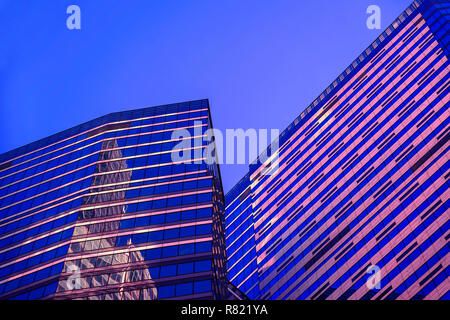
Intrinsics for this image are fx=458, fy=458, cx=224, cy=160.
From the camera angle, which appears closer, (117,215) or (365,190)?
(117,215)

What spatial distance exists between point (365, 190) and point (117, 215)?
41.8 m

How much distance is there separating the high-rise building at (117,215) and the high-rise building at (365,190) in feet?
67.6

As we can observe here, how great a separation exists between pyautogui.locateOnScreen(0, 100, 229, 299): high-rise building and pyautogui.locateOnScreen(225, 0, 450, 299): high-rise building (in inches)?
811

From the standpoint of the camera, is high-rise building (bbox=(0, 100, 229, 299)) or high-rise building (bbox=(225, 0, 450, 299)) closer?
high-rise building (bbox=(0, 100, 229, 299))

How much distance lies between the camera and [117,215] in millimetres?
63562

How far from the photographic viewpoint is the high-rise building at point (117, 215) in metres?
56.1

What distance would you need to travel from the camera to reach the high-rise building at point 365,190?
64.5 m

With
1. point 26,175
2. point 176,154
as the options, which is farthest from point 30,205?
point 176,154

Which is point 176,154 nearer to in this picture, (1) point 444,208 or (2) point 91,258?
(2) point 91,258

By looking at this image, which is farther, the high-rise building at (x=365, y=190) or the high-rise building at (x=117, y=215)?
the high-rise building at (x=365, y=190)

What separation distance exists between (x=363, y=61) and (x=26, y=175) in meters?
76.5

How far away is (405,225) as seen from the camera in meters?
66.5

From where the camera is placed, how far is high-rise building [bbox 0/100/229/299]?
56.1 m

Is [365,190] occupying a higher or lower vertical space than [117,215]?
higher
